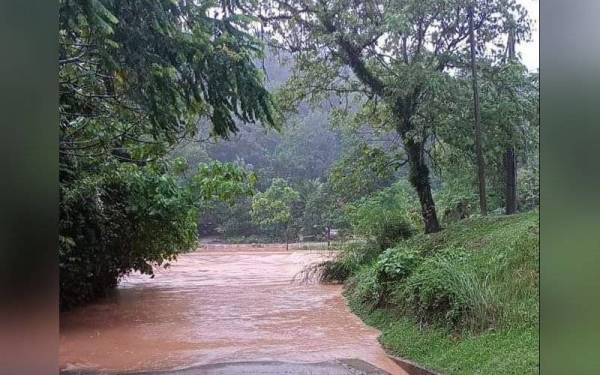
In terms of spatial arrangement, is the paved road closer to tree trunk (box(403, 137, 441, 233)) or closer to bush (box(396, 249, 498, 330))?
bush (box(396, 249, 498, 330))

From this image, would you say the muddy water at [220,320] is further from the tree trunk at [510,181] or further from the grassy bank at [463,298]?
the tree trunk at [510,181]

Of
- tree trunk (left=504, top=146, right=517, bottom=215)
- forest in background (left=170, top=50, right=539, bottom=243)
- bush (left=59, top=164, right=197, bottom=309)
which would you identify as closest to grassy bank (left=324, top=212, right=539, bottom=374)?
tree trunk (left=504, top=146, right=517, bottom=215)

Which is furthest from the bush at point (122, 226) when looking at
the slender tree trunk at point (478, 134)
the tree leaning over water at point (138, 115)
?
the slender tree trunk at point (478, 134)

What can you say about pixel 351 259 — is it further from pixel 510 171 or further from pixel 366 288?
pixel 510 171

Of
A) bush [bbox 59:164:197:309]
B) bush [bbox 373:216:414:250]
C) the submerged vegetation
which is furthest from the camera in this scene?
A: bush [bbox 373:216:414:250]

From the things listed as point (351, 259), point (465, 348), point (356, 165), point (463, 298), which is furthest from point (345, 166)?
point (465, 348)

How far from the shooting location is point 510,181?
14.0ft

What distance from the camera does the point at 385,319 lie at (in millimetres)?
3594

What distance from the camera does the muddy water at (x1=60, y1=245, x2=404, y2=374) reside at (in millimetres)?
3188

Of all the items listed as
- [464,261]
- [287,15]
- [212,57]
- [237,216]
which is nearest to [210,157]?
[237,216]

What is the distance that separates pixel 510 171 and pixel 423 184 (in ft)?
2.45

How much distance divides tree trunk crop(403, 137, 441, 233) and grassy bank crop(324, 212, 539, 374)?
1.13ft

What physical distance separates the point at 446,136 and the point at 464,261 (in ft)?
4.50
